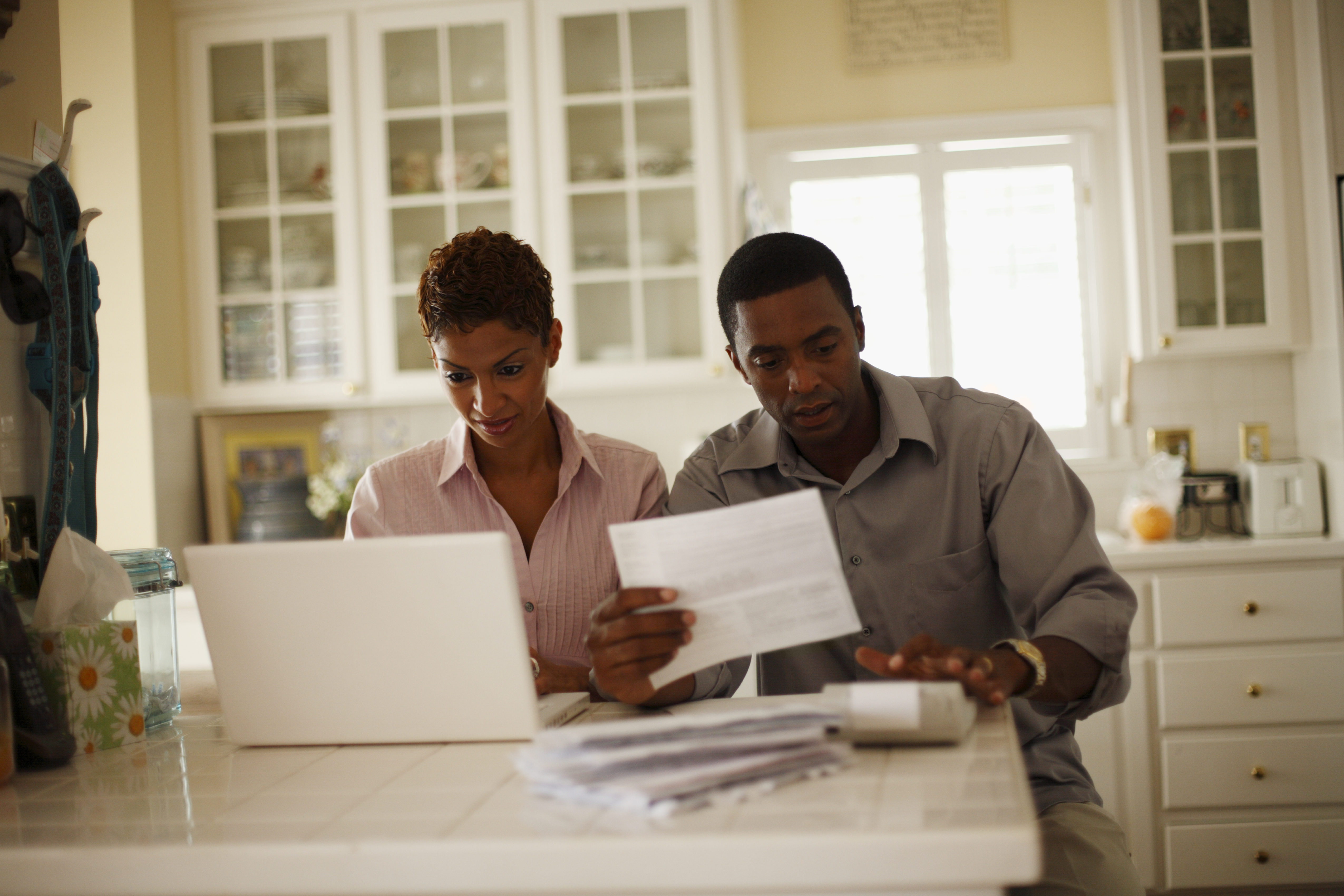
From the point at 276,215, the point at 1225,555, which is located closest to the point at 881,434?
the point at 1225,555

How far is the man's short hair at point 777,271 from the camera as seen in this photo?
149 centimetres

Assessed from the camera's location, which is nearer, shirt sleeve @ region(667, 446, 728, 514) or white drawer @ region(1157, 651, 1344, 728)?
shirt sleeve @ region(667, 446, 728, 514)

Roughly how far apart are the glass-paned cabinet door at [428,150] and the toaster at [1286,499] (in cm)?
217

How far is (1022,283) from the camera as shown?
3338mm

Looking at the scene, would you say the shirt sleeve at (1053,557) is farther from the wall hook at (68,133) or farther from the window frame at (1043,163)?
the window frame at (1043,163)

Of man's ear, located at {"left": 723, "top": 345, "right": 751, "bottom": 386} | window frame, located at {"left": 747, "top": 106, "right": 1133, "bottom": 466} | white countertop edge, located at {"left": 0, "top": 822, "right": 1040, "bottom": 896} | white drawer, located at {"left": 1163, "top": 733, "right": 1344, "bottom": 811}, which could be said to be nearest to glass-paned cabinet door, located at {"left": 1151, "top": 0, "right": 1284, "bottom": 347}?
window frame, located at {"left": 747, "top": 106, "right": 1133, "bottom": 466}

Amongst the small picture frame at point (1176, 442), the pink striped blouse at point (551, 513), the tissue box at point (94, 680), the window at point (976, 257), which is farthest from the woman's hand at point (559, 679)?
the small picture frame at point (1176, 442)

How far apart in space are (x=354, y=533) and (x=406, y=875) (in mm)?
910

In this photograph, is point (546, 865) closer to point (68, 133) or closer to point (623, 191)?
point (68, 133)

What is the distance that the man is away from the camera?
1.41 m

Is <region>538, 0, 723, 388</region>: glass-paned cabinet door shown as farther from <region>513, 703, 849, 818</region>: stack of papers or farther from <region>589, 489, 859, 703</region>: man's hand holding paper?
<region>513, 703, 849, 818</region>: stack of papers

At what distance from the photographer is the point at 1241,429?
3.18 m

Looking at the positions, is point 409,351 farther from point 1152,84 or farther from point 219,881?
point 219,881

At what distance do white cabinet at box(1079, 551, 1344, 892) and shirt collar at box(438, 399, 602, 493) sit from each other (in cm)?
162
